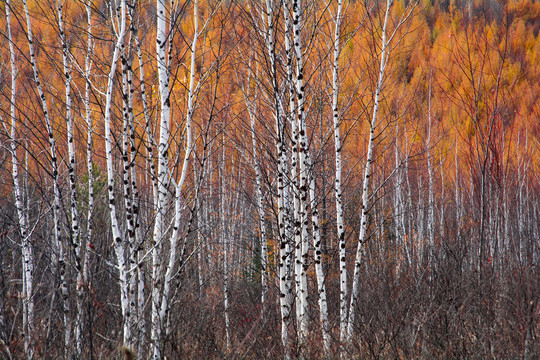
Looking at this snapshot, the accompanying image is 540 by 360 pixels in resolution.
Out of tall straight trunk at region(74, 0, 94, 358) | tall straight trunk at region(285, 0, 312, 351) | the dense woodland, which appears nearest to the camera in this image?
tall straight trunk at region(74, 0, 94, 358)

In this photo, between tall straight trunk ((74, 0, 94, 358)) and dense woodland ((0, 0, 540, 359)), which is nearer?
tall straight trunk ((74, 0, 94, 358))

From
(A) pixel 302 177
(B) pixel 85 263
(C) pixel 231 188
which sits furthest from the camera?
(C) pixel 231 188

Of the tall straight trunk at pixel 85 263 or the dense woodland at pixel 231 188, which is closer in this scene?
the tall straight trunk at pixel 85 263

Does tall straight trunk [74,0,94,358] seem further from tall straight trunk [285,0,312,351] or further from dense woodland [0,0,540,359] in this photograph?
tall straight trunk [285,0,312,351]

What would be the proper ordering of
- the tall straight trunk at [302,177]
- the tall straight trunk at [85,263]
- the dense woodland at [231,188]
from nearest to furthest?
the tall straight trunk at [85,263]
the dense woodland at [231,188]
the tall straight trunk at [302,177]

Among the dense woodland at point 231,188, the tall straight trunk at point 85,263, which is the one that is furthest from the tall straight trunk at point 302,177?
the tall straight trunk at point 85,263

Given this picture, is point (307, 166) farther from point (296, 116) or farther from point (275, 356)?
point (275, 356)

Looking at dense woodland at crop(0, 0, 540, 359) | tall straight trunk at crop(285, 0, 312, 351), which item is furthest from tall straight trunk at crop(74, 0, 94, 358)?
tall straight trunk at crop(285, 0, 312, 351)

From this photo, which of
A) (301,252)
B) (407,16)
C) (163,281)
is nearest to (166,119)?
(163,281)

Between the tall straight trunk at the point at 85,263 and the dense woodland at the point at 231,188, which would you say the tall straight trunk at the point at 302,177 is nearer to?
the dense woodland at the point at 231,188

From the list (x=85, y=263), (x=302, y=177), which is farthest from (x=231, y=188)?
(x=85, y=263)

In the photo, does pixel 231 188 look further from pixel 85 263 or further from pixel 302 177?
pixel 85 263

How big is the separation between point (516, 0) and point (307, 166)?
13.8ft

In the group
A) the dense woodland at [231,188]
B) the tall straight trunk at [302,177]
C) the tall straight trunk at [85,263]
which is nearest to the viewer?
the tall straight trunk at [85,263]
